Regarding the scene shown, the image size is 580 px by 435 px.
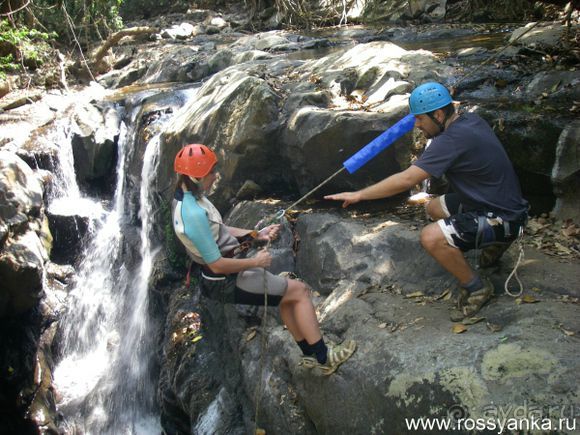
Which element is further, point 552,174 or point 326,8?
point 326,8

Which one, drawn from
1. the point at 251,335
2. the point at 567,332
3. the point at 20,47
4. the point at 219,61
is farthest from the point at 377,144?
the point at 20,47

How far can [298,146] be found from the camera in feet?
20.2

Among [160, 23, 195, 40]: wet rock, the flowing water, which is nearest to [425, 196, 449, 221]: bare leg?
the flowing water

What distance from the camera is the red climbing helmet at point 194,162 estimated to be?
368cm

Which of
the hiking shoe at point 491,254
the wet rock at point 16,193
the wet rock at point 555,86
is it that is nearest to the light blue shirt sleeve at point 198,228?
the hiking shoe at point 491,254

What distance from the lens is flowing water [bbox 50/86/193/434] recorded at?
698cm

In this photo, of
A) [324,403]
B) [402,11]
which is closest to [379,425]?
[324,403]

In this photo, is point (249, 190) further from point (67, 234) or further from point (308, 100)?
point (67, 234)

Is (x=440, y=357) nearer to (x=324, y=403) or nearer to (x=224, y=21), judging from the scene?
(x=324, y=403)

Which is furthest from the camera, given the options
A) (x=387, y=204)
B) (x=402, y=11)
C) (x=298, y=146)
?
(x=402, y=11)

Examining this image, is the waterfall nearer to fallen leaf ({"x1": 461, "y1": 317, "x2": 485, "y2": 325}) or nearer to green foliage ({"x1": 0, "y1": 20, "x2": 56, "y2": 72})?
fallen leaf ({"x1": 461, "y1": 317, "x2": 485, "y2": 325})

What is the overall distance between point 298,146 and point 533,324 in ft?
11.9

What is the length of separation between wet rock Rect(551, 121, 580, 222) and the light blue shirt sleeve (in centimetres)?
342

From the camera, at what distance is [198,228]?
3584mm
